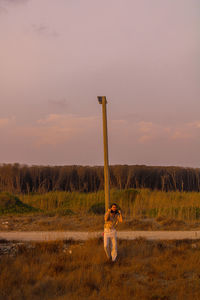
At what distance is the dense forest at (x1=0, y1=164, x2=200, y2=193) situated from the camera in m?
26.1

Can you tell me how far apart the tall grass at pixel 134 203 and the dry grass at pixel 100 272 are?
634 cm

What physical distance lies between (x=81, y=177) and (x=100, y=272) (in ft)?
68.4

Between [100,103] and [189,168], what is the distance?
21.4m

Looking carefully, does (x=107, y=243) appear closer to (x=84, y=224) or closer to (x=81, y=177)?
(x=84, y=224)

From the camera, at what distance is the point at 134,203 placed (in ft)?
60.3

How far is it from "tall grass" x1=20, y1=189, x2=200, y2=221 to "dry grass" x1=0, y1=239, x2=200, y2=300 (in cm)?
634

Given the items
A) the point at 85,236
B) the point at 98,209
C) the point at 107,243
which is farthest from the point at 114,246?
the point at 98,209

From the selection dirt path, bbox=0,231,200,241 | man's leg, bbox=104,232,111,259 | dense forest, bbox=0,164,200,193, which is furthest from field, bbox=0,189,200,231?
man's leg, bbox=104,232,111,259

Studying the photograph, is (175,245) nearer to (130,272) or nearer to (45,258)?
(130,272)

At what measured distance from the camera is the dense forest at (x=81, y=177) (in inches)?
1027

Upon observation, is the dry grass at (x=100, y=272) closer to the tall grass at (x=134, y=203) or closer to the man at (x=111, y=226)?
the man at (x=111, y=226)

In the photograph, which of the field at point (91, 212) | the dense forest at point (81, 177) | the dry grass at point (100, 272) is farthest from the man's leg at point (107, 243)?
the dense forest at point (81, 177)

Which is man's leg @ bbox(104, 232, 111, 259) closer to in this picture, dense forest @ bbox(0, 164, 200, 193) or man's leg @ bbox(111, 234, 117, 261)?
man's leg @ bbox(111, 234, 117, 261)

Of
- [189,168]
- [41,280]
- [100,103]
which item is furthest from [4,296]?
[189,168]
